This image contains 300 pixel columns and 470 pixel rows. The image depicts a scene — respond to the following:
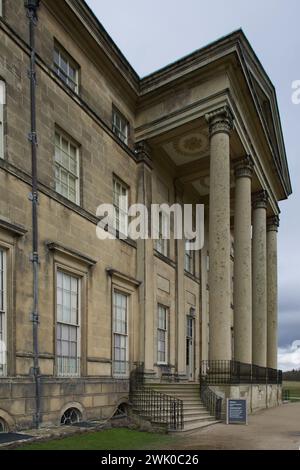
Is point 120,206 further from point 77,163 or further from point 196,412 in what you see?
point 196,412

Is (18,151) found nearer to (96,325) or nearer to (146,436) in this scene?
(96,325)

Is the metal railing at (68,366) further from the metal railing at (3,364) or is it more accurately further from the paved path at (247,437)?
the paved path at (247,437)

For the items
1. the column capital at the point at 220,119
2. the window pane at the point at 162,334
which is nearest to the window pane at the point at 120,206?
the column capital at the point at 220,119

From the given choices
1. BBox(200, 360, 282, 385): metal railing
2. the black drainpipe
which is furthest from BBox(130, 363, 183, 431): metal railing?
the black drainpipe

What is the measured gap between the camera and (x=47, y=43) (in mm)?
15094

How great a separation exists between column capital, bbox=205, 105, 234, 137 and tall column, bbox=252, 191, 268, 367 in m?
8.93

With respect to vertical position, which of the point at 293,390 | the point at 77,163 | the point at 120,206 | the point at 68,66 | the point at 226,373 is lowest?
the point at 293,390

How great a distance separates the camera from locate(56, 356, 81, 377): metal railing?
14.1 m

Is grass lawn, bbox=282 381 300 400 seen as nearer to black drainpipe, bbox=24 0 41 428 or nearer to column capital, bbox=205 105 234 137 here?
column capital, bbox=205 105 234 137

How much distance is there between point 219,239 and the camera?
19.0 metres

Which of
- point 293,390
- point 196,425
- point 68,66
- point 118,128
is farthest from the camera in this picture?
point 293,390

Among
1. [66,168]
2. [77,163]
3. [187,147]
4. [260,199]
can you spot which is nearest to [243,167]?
[187,147]

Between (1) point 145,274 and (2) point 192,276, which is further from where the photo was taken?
(2) point 192,276

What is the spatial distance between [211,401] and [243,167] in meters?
10.8
